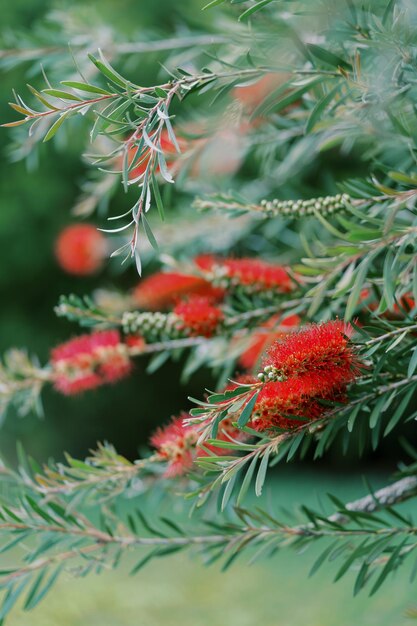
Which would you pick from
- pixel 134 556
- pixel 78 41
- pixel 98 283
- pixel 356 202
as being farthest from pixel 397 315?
pixel 98 283

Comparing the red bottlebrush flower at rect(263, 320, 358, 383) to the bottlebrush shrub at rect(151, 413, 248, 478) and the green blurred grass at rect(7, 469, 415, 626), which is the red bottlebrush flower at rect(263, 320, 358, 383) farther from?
the green blurred grass at rect(7, 469, 415, 626)

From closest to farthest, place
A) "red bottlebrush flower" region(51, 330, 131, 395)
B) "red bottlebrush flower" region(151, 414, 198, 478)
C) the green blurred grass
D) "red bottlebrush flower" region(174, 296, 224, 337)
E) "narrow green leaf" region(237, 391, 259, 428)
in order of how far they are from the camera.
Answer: "narrow green leaf" region(237, 391, 259, 428)
"red bottlebrush flower" region(151, 414, 198, 478)
"red bottlebrush flower" region(174, 296, 224, 337)
"red bottlebrush flower" region(51, 330, 131, 395)
the green blurred grass

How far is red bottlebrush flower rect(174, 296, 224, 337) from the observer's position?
98 centimetres

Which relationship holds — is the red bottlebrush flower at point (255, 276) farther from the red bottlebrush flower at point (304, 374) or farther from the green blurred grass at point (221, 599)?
the green blurred grass at point (221, 599)

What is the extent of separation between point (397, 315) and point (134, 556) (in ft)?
4.66

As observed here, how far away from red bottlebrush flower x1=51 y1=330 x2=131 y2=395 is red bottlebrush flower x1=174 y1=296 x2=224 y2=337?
15cm

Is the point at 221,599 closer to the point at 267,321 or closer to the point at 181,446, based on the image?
the point at 267,321

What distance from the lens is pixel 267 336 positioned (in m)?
1.09

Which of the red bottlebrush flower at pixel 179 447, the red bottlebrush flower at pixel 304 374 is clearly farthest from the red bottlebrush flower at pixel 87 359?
the red bottlebrush flower at pixel 304 374

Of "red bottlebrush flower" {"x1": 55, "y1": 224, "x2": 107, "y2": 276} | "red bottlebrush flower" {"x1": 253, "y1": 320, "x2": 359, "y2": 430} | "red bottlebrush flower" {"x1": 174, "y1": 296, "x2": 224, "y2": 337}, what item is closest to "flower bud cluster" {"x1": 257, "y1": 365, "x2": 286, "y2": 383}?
"red bottlebrush flower" {"x1": 253, "y1": 320, "x2": 359, "y2": 430}

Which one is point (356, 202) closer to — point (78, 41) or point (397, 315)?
point (397, 315)

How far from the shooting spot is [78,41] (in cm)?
141

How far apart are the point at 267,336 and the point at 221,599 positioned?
85 centimetres

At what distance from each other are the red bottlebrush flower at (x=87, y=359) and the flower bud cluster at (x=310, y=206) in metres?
0.32
